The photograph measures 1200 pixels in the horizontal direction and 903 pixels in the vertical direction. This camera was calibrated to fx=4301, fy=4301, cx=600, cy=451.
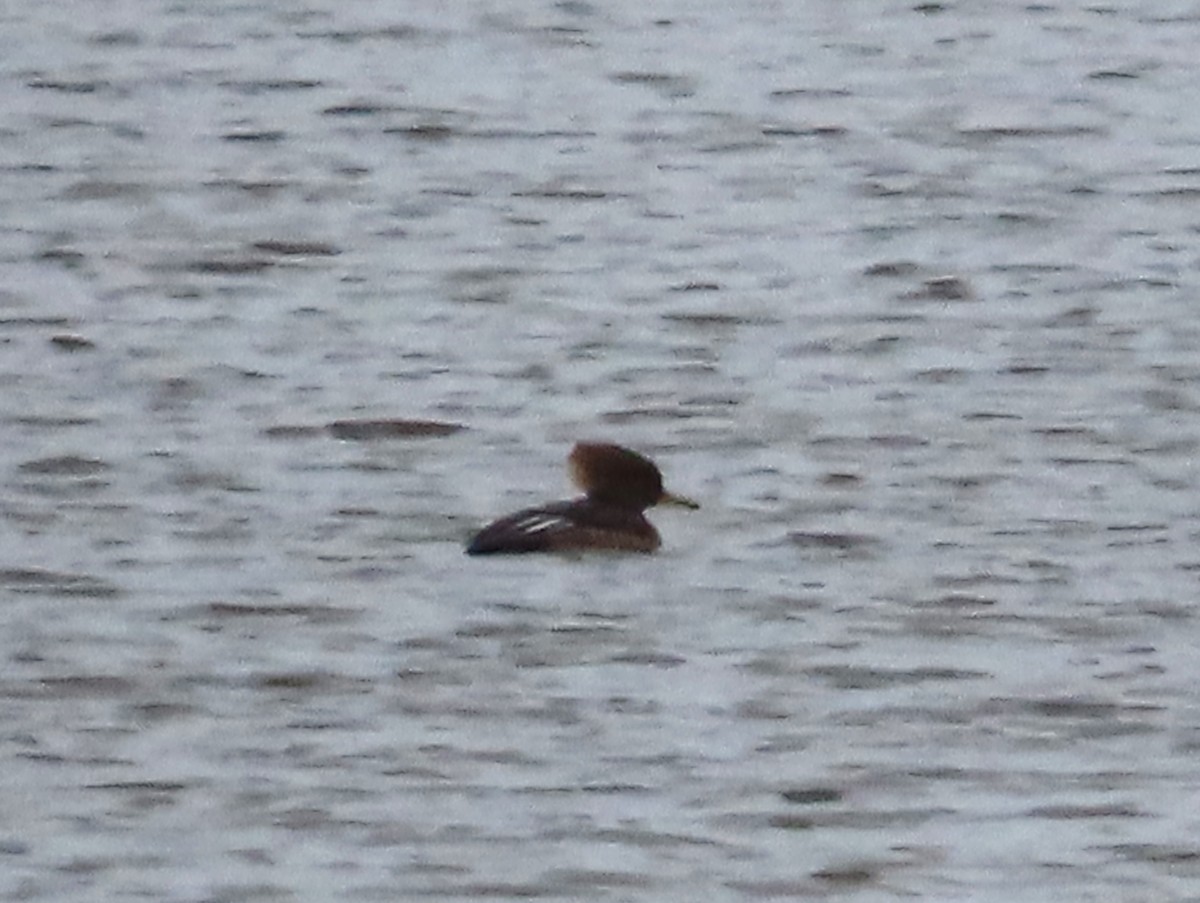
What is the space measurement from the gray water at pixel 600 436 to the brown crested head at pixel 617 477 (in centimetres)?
12

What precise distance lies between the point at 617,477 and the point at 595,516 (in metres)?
0.11

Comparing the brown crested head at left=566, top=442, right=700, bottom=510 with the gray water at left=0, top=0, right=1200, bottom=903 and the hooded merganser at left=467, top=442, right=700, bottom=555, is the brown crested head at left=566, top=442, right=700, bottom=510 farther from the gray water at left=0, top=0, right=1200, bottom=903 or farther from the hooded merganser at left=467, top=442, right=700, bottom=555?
the gray water at left=0, top=0, right=1200, bottom=903

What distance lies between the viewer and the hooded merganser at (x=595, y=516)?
829cm

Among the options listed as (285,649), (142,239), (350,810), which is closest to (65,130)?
(142,239)

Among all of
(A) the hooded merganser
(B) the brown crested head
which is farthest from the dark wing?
(B) the brown crested head

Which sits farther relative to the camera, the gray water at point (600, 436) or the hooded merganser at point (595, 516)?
the hooded merganser at point (595, 516)

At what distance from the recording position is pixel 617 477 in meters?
8.40

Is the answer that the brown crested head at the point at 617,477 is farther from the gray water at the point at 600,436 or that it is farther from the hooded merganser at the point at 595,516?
the gray water at the point at 600,436

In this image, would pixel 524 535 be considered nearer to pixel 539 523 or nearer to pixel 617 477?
pixel 539 523

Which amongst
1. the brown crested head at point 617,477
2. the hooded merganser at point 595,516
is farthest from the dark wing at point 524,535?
the brown crested head at point 617,477

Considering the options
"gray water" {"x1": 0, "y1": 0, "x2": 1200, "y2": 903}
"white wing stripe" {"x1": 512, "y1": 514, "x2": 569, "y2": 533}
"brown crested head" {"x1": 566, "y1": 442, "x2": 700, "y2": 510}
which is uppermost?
"brown crested head" {"x1": 566, "y1": 442, "x2": 700, "y2": 510}

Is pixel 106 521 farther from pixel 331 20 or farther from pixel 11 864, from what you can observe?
pixel 331 20

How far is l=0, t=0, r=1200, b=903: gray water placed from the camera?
273 inches

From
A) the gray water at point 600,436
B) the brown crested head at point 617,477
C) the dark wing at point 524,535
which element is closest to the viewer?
the gray water at point 600,436
